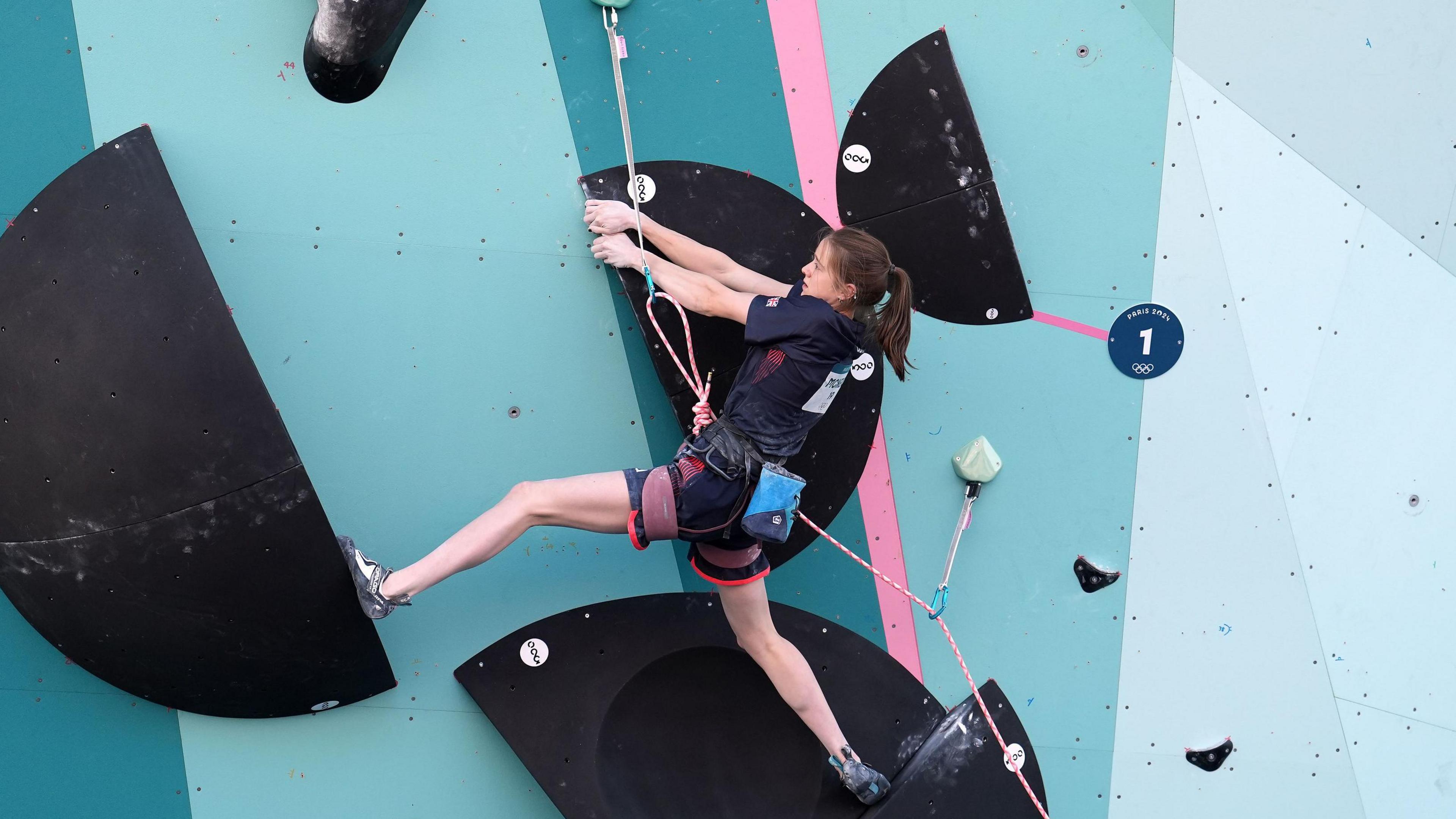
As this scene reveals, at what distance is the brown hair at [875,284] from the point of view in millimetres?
1915

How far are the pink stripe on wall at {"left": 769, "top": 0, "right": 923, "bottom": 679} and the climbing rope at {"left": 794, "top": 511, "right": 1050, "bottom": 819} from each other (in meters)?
0.11

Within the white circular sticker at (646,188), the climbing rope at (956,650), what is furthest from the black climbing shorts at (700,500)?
the white circular sticker at (646,188)

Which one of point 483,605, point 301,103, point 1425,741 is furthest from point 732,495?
point 1425,741

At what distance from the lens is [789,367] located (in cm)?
191

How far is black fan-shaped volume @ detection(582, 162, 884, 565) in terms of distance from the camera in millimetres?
2221

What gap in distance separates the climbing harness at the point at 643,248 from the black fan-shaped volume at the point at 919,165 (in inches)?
19.9

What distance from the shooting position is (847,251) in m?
1.92

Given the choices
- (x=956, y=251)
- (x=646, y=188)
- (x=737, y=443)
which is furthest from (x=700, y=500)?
(x=956, y=251)

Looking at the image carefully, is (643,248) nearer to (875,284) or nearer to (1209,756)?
(875,284)

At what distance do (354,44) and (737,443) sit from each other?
1.16 m

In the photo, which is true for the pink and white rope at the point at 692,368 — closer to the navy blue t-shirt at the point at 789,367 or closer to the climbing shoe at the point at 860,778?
the navy blue t-shirt at the point at 789,367

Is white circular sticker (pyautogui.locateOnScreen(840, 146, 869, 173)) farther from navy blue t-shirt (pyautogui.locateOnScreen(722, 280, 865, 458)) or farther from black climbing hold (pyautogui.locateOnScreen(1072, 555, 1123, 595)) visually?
black climbing hold (pyautogui.locateOnScreen(1072, 555, 1123, 595))

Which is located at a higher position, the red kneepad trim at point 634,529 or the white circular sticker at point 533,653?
the red kneepad trim at point 634,529

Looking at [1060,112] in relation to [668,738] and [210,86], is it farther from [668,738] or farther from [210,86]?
[210,86]
